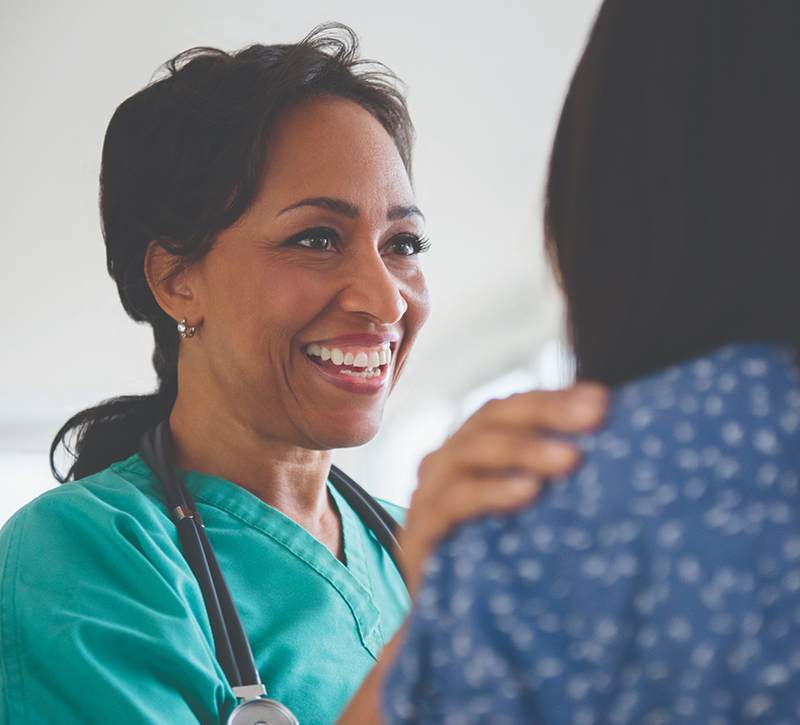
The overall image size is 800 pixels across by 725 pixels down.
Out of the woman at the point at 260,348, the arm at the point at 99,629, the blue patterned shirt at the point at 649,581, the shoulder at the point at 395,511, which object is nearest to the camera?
the blue patterned shirt at the point at 649,581

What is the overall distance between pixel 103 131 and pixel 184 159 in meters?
1.45

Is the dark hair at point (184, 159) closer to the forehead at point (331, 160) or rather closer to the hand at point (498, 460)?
the forehead at point (331, 160)

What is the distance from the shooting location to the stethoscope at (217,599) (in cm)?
75

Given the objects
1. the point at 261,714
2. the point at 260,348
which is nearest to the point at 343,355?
the point at 260,348

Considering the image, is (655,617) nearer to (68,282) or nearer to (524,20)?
(68,282)

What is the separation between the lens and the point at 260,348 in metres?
1.03

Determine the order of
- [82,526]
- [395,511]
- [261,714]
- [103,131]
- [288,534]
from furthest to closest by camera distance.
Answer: [103,131] → [395,511] → [288,534] → [82,526] → [261,714]

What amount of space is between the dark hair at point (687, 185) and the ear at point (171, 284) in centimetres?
73

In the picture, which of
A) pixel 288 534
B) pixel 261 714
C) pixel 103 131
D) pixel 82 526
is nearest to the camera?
pixel 261 714

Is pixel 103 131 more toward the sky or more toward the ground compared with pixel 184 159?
more toward the sky

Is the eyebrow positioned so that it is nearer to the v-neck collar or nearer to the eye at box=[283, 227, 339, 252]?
the eye at box=[283, 227, 339, 252]

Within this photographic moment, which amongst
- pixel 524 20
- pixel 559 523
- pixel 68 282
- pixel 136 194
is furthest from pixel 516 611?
pixel 524 20

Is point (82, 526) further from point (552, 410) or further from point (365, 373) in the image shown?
point (552, 410)

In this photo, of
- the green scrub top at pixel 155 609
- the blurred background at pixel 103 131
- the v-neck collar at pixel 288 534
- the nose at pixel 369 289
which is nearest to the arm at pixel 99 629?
the green scrub top at pixel 155 609
